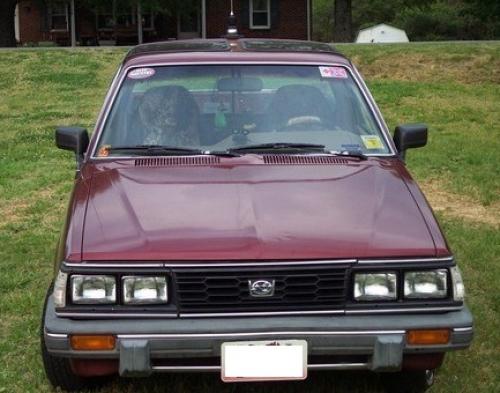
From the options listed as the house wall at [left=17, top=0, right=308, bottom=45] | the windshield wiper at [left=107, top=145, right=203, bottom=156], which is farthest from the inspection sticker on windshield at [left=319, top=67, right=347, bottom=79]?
the house wall at [left=17, top=0, right=308, bottom=45]

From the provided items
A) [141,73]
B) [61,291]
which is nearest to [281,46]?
[141,73]

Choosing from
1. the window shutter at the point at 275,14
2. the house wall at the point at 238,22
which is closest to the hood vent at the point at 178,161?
the house wall at the point at 238,22

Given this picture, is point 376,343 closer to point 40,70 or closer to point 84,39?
point 40,70

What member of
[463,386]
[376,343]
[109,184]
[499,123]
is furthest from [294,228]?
[499,123]

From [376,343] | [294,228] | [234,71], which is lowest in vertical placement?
[376,343]

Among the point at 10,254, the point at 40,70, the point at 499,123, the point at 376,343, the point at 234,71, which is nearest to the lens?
the point at 376,343

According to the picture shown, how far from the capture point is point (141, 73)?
498 centimetres

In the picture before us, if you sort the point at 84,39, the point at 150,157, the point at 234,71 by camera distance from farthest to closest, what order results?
the point at 84,39 → the point at 234,71 → the point at 150,157

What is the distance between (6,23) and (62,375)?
24.9 meters

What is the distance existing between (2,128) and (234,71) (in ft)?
30.6

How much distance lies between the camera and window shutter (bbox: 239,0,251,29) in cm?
3294

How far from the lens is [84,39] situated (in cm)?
3281

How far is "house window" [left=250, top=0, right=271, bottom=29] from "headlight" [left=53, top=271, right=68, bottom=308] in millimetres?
30282

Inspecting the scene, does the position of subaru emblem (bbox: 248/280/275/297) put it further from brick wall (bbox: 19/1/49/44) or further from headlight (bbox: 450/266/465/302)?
brick wall (bbox: 19/1/49/44)
